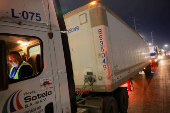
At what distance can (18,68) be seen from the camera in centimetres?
188

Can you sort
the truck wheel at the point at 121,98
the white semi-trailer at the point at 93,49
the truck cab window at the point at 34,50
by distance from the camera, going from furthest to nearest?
the truck wheel at the point at 121,98
the white semi-trailer at the point at 93,49
the truck cab window at the point at 34,50

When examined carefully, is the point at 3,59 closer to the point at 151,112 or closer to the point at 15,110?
the point at 15,110

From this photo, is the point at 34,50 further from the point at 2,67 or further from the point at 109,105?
the point at 109,105

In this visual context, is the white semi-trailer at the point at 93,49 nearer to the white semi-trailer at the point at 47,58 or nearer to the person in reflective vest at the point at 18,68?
the white semi-trailer at the point at 47,58

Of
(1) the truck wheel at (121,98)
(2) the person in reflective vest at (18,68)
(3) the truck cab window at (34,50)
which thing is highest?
(3) the truck cab window at (34,50)

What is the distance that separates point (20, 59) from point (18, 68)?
0.16m

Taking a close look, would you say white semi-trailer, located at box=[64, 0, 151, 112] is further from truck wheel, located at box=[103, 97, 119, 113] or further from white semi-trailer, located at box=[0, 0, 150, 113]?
truck wheel, located at box=[103, 97, 119, 113]

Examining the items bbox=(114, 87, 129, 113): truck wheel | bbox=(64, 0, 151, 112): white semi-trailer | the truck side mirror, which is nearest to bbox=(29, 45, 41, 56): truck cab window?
the truck side mirror

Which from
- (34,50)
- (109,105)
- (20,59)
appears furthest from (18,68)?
(109,105)

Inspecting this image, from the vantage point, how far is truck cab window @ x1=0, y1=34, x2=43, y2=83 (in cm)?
180

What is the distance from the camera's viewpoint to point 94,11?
3381 mm

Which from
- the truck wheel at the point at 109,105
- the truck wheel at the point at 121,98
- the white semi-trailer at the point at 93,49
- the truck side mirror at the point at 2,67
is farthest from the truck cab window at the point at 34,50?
the truck wheel at the point at 121,98

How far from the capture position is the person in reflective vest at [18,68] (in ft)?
5.96

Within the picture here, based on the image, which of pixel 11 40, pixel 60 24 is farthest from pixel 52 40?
pixel 11 40
